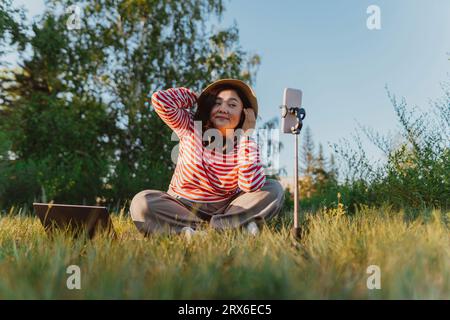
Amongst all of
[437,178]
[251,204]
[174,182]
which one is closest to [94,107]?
[174,182]

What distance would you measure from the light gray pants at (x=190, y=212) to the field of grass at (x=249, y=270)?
0.92 m

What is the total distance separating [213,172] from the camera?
343 cm

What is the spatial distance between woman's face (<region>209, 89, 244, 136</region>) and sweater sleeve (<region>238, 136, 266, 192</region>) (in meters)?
0.34

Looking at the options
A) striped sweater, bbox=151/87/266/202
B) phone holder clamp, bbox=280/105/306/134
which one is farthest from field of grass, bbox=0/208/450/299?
striped sweater, bbox=151/87/266/202

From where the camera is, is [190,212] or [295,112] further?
[190,212]

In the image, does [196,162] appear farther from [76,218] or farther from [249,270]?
[249,270]

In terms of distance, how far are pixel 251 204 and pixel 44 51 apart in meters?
6.69

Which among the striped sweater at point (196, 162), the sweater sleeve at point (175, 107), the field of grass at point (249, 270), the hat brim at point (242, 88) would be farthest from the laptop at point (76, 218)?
the hat brim at point (242, 88)

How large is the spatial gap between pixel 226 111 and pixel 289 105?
3.20ft

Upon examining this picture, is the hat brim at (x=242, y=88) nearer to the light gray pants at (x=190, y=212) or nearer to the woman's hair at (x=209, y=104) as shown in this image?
the woman's hair at (x=209, y=104)

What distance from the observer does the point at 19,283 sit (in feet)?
5.13

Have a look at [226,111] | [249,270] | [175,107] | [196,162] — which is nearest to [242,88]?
[226,111]

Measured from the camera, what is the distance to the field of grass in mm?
1492

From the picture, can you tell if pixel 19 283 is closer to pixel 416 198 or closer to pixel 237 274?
pixel 237 274
